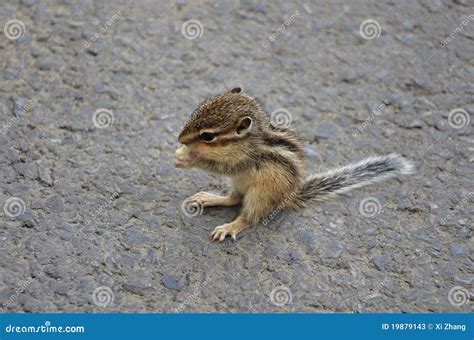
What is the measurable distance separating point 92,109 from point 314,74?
164 cm

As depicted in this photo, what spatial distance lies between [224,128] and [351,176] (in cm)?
98

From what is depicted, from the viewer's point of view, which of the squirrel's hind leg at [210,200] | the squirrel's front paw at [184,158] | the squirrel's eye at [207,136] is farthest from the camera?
the squirrel's hind leg at [210,200]

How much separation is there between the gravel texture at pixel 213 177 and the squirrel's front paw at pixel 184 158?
0.33 metres

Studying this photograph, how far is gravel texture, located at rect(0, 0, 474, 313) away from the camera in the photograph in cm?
396

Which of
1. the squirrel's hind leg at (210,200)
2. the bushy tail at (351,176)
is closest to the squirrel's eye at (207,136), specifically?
the squirrel's hind leg at (210,200)

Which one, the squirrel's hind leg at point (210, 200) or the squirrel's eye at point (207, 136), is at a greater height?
the squirrel's eye at point (207, 136)

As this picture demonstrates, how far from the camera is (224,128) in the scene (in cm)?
404

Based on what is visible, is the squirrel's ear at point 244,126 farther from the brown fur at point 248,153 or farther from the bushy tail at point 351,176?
the bushy tail at point 351,176

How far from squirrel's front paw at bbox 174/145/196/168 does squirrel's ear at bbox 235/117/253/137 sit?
1.02ft

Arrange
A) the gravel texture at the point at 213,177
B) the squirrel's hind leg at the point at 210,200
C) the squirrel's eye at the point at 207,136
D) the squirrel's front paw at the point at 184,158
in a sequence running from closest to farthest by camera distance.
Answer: the gravel texture at the point at 213,177
the squirrel's eye at the point at 207,136
the squirrel's front paw at the point at 184,158
the squirrel's hind leg at the point at 210,200

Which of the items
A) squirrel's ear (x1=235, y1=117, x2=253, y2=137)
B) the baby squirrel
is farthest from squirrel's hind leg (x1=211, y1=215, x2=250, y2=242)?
squirrel's ear (x1=235, y1=117, x2=253, y2=137)

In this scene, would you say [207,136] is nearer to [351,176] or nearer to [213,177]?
[213,177]

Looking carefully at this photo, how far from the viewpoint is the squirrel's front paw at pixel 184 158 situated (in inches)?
165

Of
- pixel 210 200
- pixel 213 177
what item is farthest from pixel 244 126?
pixel 213 177
